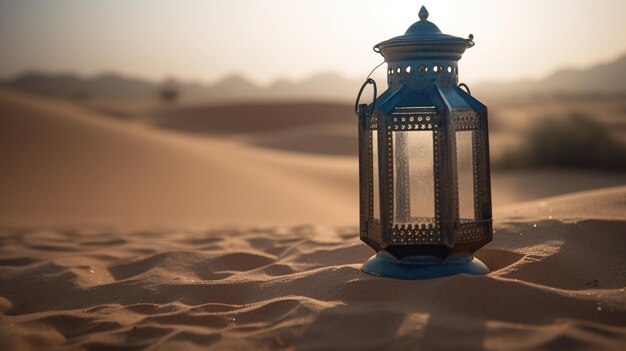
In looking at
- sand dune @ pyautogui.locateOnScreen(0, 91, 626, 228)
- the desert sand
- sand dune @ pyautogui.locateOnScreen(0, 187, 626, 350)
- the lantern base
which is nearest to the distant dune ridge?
sand dune @ pyautogui.locateOnScreen(0, 91, 626, 228)

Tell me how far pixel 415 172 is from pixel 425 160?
10 cm

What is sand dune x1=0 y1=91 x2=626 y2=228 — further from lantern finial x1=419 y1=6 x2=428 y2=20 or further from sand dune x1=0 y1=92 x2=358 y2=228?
lantern finial x1=419 y1=6 x2=428 y2=20

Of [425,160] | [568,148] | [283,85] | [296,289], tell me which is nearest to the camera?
[425,160]

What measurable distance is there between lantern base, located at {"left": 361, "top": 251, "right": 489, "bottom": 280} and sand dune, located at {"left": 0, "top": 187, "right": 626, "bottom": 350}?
93 mm

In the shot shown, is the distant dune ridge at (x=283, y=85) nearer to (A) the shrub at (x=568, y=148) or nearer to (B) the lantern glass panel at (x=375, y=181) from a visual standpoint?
(A) the shrub at (x=568, y=148)

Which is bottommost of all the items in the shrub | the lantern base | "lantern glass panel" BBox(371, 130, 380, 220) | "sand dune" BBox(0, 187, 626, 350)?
"sand dune" BBox(0, 187, 626, 350)

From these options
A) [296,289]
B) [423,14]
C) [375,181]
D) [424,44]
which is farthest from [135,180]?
[424,44]

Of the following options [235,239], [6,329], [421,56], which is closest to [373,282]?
[421,56]

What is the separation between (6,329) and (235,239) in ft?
8.55

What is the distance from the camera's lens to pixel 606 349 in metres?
2.61

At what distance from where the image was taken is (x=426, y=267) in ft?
11.6

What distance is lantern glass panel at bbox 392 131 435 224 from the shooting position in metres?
3.49

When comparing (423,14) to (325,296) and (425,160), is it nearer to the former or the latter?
(425,160)

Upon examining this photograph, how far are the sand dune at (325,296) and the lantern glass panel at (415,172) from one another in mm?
445
